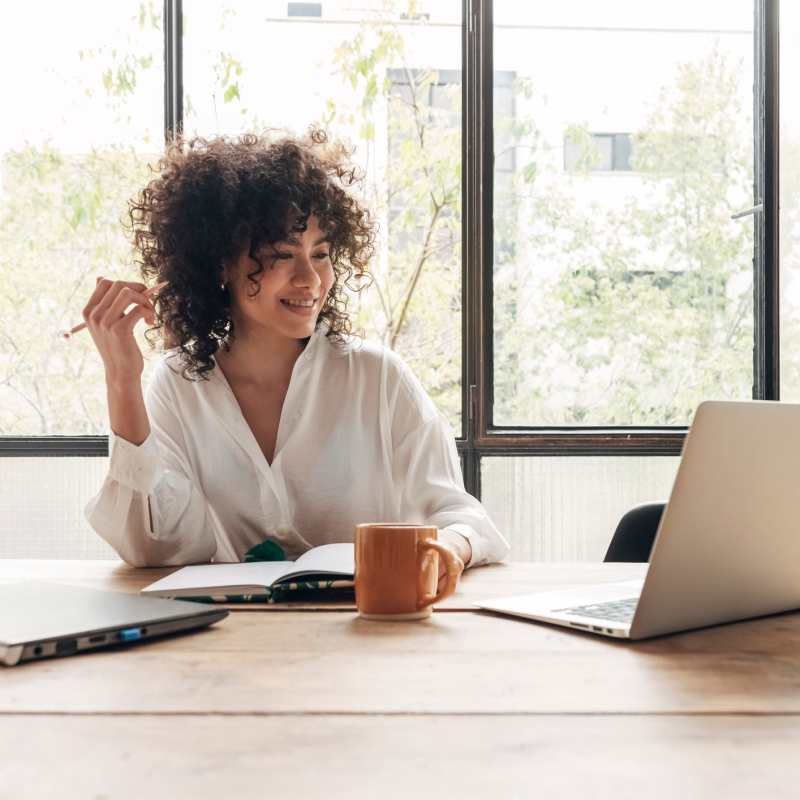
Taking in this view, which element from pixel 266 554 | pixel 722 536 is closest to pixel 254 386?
pixel 266 554

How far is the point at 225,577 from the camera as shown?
1305 millimetres

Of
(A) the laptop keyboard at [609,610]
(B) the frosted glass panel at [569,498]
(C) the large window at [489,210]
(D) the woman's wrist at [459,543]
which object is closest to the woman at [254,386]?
(D) the woman's wrist at [459,543]

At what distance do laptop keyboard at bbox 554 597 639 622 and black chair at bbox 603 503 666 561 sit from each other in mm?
776

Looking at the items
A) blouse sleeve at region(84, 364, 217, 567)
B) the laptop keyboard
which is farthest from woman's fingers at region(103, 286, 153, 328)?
the laptop keyboard

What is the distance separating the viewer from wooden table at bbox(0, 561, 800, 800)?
0.62 meters

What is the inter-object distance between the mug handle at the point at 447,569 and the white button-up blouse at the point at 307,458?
1.85 ft

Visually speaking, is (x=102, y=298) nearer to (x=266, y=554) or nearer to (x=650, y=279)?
(x=266, y=554)

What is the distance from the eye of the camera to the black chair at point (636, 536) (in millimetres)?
1959

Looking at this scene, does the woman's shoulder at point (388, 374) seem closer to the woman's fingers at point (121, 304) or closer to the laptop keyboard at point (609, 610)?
the woman's fingers at point (121, 304)

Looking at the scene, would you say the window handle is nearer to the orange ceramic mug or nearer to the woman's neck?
the woman's neck

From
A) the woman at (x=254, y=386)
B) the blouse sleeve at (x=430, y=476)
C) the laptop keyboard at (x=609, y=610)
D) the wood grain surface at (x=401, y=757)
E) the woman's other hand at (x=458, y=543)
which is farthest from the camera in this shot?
the woman at (x=254, y=386)

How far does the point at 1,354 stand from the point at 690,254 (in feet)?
6.82

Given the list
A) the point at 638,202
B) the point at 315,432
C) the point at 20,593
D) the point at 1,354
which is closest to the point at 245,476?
the point at 315,432

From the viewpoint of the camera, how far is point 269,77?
2.97 meters
